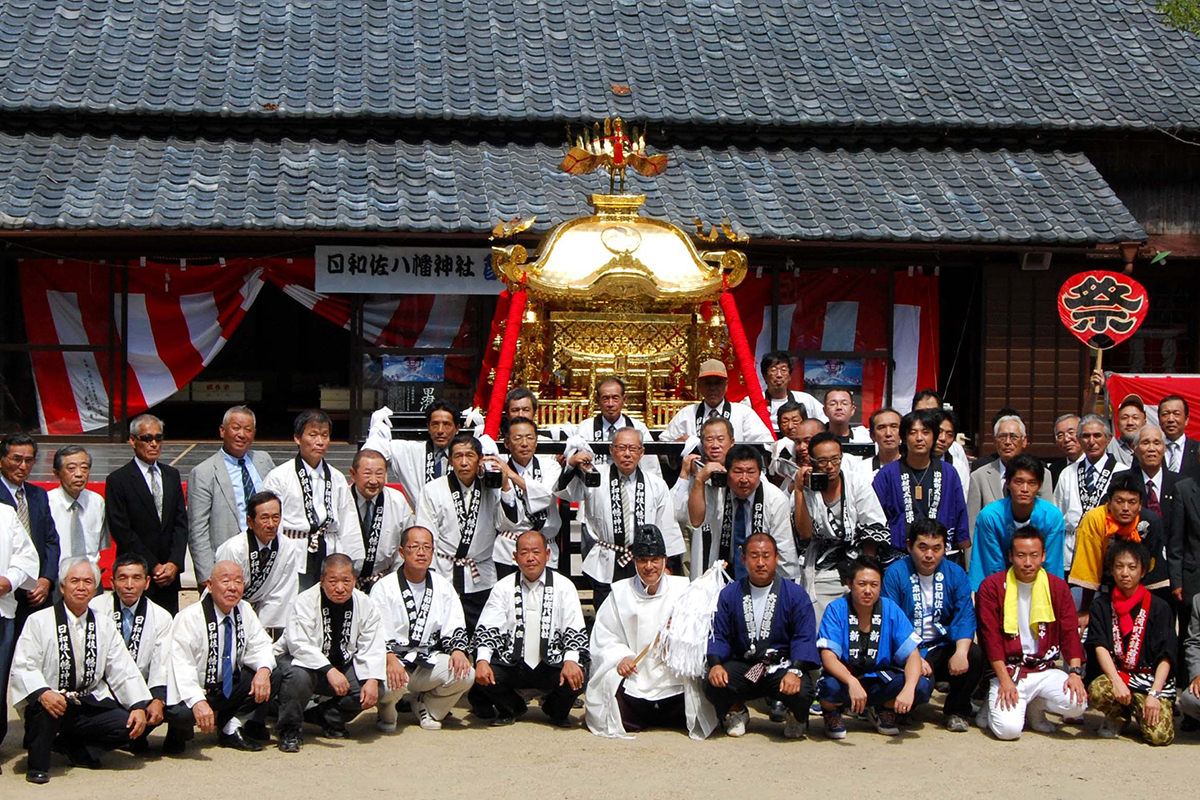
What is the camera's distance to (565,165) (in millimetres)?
8641

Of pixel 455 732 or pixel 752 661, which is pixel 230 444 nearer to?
pixel 455 732

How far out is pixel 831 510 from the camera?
21.4ft

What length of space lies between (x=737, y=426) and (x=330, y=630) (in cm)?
273

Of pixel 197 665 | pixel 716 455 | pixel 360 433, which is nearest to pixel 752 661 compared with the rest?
pixel 716 455

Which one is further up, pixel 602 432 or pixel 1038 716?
pixel 602 432

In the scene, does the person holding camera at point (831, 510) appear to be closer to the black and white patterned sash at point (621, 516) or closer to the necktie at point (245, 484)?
the black and white patterned sash at point (621, 516)

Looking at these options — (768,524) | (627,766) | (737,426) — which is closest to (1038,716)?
(768,524)

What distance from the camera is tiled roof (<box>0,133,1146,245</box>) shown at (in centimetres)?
1113

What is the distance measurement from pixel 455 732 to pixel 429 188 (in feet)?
21.4

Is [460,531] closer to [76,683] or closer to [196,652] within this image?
[196,652]

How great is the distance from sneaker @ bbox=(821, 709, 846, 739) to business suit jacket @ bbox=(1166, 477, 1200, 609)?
172 cm

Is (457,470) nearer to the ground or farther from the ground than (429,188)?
nearer to the ground

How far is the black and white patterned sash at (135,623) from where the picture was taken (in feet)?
18.3

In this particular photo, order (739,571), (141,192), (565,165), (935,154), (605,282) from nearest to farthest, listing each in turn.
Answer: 1. (739,571)
2. (605,282)
3. (565,165)
4. (141,192)
5. (935,154)
